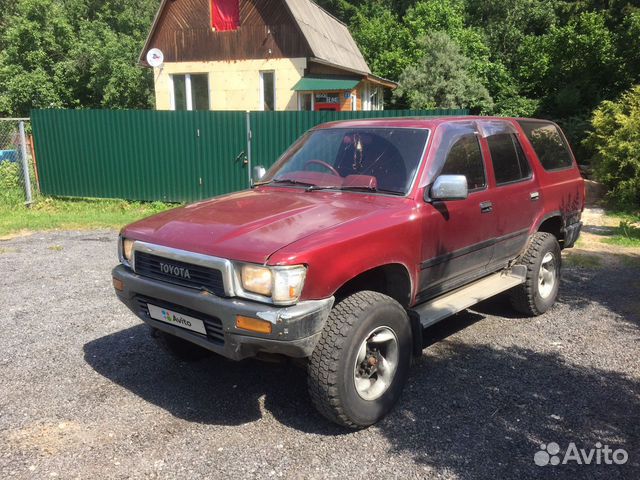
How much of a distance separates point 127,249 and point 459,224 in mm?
2441

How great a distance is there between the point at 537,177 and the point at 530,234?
0.55 metres

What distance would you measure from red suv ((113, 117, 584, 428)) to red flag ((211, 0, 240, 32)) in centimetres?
1684

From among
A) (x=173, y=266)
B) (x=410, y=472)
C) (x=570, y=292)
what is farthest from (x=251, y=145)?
(x=410, y=472)

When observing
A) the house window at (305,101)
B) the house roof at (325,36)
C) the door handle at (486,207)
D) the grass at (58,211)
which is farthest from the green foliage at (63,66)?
the door handle at (486,207)

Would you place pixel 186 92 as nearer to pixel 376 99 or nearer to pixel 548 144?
pixel 376 99

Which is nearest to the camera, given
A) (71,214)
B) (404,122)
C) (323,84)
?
(404,122)

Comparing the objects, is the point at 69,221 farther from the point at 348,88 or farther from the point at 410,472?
the point at 348,88

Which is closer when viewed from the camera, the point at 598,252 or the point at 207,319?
→ the point at 207,319

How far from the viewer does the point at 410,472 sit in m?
2.96

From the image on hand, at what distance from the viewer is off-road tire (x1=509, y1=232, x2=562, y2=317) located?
16.6 feet

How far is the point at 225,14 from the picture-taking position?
19984mm

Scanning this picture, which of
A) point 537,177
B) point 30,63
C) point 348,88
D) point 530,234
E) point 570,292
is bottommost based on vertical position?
point 570,292

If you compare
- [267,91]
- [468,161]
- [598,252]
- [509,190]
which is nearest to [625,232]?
[598,252]

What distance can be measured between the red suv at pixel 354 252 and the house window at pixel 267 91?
15.8m
